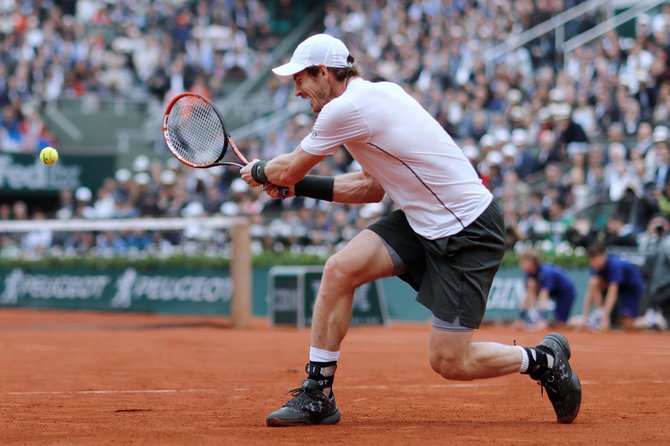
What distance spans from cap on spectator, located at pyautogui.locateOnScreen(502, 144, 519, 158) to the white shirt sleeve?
1340 centimetres

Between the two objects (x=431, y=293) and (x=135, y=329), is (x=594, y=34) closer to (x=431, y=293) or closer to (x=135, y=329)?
(x=135, y=329)

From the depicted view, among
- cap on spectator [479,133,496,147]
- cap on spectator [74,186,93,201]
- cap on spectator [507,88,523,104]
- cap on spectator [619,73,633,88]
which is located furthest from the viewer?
cap on spectator [74,186,93,201]

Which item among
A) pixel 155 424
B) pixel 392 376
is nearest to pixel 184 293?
pixel 392 376

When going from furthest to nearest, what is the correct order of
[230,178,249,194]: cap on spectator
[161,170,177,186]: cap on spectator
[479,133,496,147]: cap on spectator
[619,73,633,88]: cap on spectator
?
[161,170,177,186]: cap on spectator < [230,178,249,194]: cap on spectator < [479,133,496,147]: cap on spectator < [619,73,633,88]: cap on spectator

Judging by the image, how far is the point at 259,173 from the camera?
648cm

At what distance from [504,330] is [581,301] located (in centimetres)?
151

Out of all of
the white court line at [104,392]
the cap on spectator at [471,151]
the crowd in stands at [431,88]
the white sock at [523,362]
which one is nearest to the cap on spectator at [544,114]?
the crowd in stands at [431,88]

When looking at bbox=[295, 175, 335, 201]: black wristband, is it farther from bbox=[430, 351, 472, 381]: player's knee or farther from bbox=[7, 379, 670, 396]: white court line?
bbox=[7, 379, 670, 396]: white court line

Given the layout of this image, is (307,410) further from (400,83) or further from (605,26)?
(400,83)

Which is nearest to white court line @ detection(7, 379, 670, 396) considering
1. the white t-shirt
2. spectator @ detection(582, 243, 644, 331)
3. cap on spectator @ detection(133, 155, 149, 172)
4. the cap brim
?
the white t-shirt

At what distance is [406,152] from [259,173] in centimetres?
84

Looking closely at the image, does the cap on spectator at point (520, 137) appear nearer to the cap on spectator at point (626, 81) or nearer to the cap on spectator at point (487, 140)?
the cap on spectator at point (487, 140)

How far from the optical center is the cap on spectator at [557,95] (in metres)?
19.8

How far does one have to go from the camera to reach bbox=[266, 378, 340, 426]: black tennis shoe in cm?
637
